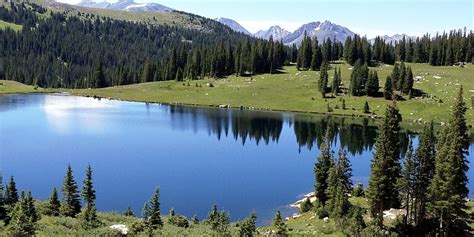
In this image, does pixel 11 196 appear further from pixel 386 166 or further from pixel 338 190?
pixel 386 166

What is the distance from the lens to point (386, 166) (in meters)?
46.3

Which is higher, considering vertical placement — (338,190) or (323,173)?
(323,173)

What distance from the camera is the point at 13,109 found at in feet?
458

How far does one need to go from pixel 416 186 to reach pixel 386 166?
4003 millimetres

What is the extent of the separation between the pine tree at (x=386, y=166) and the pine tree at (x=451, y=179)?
3926 millimetres

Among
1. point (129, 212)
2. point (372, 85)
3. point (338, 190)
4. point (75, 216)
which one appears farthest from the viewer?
point (372, 85)

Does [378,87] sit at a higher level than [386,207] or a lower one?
higher

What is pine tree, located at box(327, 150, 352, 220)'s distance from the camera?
154 ft

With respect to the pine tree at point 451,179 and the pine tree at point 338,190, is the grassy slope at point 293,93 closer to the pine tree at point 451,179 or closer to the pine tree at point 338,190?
the pine tree at point 338,190

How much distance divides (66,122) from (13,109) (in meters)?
32.9

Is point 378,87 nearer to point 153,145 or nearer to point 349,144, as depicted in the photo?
point 349,144

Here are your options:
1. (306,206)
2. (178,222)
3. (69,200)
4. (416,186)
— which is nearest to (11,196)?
(69,200)

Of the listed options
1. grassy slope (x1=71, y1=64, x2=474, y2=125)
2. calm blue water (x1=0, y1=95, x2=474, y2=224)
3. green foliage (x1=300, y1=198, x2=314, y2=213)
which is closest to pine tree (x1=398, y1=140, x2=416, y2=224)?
green foliage (x1=300, y1=198, x2=314, y2=213)

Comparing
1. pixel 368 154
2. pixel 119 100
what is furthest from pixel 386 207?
pixel 119 100
